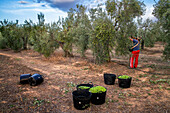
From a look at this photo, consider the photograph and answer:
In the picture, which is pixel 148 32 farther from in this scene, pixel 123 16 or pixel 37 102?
pixel 37 102

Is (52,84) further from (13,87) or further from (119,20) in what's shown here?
(119,20)

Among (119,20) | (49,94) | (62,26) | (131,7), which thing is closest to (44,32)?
(62,26)

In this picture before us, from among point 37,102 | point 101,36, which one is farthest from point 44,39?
point 37,102

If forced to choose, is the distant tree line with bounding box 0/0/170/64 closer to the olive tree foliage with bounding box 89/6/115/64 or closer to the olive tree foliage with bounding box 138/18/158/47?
the olive tree foliage with bounding box 89/6/115/64

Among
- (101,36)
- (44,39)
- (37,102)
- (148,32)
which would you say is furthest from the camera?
(148,32)

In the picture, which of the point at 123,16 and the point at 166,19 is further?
the point at 123,16

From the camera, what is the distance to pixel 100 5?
30.6 ft

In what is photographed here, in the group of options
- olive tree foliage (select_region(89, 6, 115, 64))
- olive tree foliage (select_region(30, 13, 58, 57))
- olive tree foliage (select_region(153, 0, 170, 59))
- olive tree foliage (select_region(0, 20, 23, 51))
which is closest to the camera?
olive tree foliage (select_region(153, 0, 170, 59))

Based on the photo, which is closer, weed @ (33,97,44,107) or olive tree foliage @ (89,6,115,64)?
weed @ (33,97,44,107)

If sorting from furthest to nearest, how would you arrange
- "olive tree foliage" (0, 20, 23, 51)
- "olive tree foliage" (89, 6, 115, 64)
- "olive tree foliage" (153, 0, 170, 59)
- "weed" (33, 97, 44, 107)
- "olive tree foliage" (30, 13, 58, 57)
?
"olive tree foliage" (0, 20, 23, 51), "olive tree foliage" (30, 13, 58, 57), "olive tree foliage" (89, 6, 115, 64), "olive tree foliage" (153, 0, 170, 59), "weed" (33, 97, 44, 107)

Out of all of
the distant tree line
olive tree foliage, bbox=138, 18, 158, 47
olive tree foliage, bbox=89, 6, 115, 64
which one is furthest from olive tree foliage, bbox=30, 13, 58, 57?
olive tree foliage, bbox=138, 18, 158, 47

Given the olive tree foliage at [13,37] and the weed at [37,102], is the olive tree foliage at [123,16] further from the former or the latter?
the olive tree foliage at [13,37]

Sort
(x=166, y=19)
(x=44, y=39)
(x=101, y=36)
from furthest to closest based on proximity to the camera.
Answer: (x=44, y=39)
(x=101, y=36)
(x=166, y=19)

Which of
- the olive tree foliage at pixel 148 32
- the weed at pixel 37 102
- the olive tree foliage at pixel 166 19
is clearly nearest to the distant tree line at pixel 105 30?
the olive tree foliage at pixel 166 19
